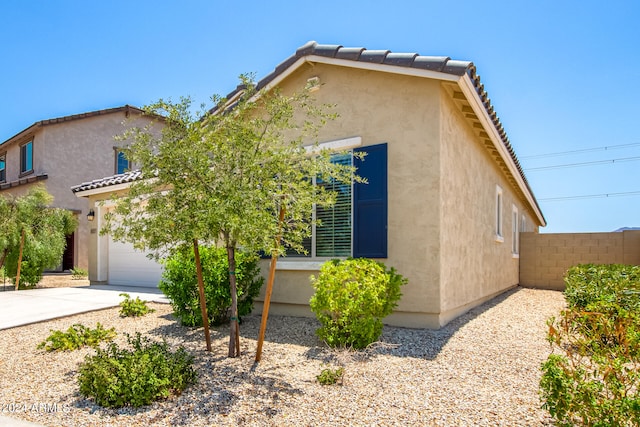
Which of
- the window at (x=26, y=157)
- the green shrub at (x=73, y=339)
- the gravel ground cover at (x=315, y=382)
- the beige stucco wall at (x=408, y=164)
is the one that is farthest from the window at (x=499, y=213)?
the window at (x=26, y=157)

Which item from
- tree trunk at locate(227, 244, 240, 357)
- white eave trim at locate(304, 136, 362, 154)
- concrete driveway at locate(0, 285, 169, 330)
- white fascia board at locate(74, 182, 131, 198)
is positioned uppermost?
white eave trim at locate(304, 136, 362, 154)

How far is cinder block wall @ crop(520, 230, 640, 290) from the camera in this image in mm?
13930

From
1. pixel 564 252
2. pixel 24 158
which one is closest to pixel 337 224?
pixel 564 252

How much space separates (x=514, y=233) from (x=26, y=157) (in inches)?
873

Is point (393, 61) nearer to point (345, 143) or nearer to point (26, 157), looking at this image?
point (345, 143)

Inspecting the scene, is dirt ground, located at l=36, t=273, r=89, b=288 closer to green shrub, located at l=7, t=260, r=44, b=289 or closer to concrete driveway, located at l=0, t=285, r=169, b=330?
green shrub, located at l=7, t=260, r=44, b=289

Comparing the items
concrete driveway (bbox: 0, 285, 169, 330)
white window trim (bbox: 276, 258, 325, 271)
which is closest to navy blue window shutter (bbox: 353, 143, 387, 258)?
white window trim (bbox: 276, 258, 325, 271)

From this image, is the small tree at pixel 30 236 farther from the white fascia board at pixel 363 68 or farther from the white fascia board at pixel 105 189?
the white fascia board at pixel 363 68

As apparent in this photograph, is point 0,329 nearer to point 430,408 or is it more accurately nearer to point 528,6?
point 430,408

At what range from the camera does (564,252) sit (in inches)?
583

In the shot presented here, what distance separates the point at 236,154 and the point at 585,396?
3838 mm

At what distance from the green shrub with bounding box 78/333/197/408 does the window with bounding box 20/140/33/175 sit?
1905 centimetres

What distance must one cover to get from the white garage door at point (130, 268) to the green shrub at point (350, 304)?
27.1 feet

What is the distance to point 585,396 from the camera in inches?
116
